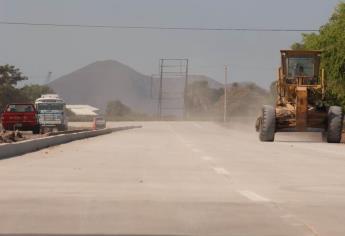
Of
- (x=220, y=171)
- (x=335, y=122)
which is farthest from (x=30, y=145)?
(x=335, y=122)

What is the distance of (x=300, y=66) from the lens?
38.2m

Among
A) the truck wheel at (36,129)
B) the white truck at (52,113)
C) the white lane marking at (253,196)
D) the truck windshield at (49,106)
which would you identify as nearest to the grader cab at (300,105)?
the truck wheel at (36,129)

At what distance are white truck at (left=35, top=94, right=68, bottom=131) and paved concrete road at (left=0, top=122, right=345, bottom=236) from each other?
41.3m

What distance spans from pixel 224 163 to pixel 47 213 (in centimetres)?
1103

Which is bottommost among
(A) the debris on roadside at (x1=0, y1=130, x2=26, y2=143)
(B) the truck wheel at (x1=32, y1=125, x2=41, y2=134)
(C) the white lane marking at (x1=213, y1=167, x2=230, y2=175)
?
(B) the truck wheel at (x1=32, y1=125, x2=41, y2=134)

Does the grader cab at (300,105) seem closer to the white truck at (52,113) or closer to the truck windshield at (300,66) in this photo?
the truck windshield at (300,66)

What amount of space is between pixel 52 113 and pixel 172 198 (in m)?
50.8

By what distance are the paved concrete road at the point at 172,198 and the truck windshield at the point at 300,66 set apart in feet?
59.2

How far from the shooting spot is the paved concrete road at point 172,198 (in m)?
8.98

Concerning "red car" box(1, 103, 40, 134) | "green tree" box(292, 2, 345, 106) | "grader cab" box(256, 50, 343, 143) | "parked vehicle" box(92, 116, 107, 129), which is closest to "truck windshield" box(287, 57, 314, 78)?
"grader cab" box(256, 50, 343, 143)

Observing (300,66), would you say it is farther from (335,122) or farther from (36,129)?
(36,129)

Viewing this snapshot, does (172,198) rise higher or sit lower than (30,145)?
higher

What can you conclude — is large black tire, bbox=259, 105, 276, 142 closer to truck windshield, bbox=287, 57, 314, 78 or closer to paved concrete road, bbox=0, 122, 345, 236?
truck windshield, bbox=287, 57, 314, 78

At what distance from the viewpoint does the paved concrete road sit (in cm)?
898
